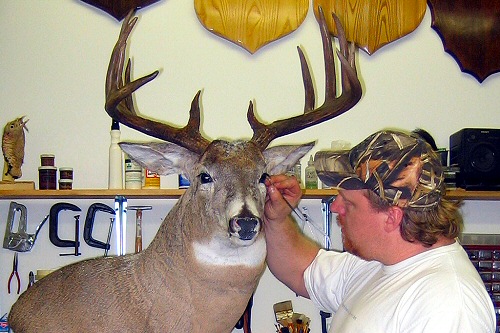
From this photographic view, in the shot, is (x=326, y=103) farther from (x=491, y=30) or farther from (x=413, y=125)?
(x=491, y=30)

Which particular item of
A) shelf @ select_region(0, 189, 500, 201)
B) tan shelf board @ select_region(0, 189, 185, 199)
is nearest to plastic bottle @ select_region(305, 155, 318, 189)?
shelf @ select_region(0, 189, 500, 201)

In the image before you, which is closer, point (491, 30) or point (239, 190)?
point (239, 190)

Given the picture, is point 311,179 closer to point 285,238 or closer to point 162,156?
point 285,238

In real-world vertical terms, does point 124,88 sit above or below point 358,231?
above

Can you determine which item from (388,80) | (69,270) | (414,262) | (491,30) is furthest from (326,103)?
(491,30)

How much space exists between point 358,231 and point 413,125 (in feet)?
6.82

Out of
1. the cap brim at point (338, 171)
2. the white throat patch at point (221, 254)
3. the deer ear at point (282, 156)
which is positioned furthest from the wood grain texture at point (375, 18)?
the white throat patch at point (221, 254)

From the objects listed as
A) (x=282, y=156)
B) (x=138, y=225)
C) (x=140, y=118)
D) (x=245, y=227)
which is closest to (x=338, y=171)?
(x=282, y=156)

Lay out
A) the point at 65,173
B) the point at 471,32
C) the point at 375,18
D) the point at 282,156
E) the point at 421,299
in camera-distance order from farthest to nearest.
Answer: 1. the point at 471,32
2. the point at 375,18
3. the point at 65,173
4. the point at 282,156
5. the point at 421,299

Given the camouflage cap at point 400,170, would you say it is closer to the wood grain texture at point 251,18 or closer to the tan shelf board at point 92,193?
the tan shelf board at point 92,193

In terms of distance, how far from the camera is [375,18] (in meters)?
3.82

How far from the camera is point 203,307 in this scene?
179 cm

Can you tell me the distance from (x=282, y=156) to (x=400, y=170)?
1.61ft

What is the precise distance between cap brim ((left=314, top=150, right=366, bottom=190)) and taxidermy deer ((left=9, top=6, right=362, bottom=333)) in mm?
183
